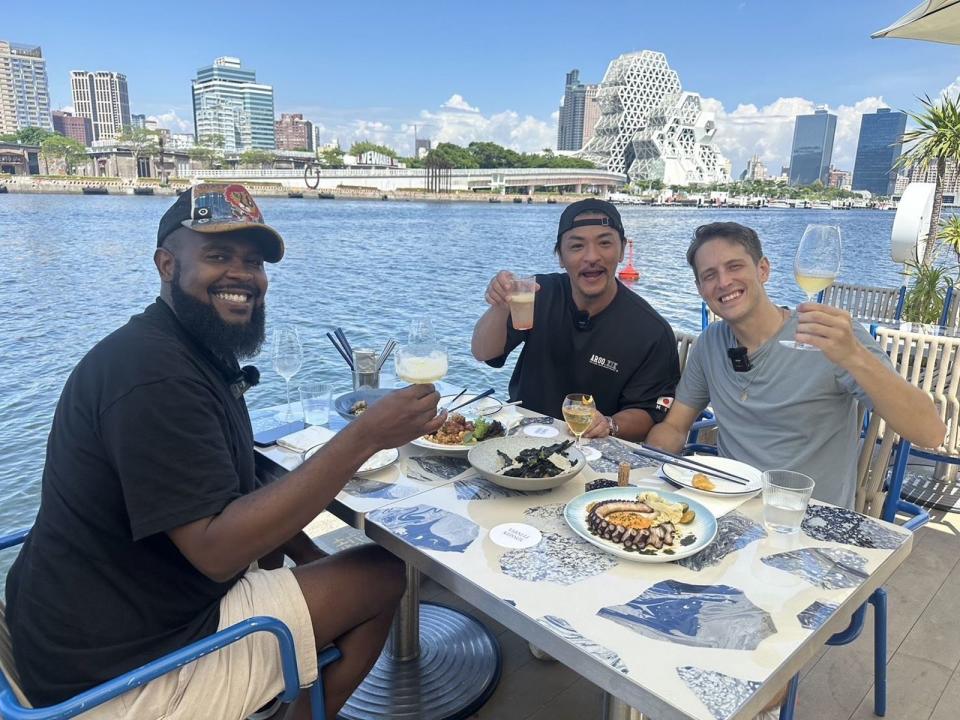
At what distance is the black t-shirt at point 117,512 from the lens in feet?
3.95

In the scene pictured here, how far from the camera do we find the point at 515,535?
4.61 ft

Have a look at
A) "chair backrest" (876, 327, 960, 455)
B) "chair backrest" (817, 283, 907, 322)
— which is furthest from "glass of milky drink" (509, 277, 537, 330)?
"chair backrest" (817, 283, 907, 322)

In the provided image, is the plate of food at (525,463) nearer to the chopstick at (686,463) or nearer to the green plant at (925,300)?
the chopstick at (686,463)

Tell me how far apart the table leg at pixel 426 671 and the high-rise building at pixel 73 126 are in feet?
466

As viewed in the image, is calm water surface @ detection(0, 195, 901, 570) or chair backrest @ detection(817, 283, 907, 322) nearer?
chair backrest @ detection(817, 283, 907, 322)

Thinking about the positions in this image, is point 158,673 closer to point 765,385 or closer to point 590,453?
point 590,453

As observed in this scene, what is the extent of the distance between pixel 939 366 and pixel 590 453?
2605 millimetres

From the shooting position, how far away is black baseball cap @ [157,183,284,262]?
1531 mm

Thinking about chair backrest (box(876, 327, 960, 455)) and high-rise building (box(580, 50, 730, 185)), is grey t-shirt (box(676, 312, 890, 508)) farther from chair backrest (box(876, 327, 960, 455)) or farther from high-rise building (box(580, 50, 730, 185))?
high-rise building (box(580, 50, 730, 185))

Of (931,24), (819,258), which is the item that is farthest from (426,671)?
(931,24)

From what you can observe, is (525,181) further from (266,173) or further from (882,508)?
(882,508)

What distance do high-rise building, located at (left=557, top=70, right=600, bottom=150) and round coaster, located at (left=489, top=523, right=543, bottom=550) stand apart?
125278 millimetres

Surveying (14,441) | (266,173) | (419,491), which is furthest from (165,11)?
(419,491)

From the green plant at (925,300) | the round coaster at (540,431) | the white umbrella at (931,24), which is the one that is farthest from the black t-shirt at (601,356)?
the green plant at (925,300)
